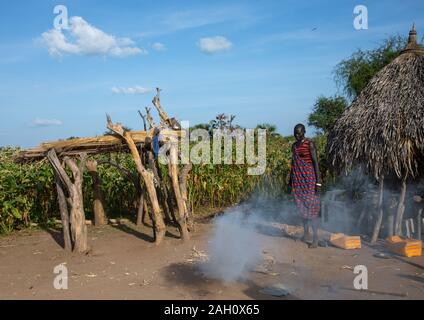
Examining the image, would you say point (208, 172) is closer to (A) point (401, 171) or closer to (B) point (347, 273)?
(A) point (401, 171)

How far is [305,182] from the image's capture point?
6.72 meters

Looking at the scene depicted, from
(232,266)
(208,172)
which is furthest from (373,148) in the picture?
(208,172)

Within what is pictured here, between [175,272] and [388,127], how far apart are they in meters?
3.82

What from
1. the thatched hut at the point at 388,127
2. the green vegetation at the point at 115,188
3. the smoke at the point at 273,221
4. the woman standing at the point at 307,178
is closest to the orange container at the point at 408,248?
the thatched hut at the point at 388,127

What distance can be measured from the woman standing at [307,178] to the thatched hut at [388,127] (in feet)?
2.69

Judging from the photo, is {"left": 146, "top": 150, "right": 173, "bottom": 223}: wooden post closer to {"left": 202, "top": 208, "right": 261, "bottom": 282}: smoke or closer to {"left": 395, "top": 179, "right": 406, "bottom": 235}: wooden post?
{"left": 202, "top": 208, "right": 261, "bottom": 282}: smoke

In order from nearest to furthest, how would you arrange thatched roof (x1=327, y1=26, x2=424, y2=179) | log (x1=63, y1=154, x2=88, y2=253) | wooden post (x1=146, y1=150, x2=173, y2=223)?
thatched roof (x1=327, y1=26, x2=424, y2=179) < log (x1=63, y1=154, x2=88, y2=253) < wooden post (x1=146, y1=150, x2=173, y2=223)

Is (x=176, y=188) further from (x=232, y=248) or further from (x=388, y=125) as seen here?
(x=388, y=125)

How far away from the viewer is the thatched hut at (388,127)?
6504mm

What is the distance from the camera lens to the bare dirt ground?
4.94 m

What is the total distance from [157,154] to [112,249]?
→ 1779mm

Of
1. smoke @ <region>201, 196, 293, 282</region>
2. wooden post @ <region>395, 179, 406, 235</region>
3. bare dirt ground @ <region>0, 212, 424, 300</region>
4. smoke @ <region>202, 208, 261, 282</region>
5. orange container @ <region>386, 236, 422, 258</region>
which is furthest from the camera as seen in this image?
wooden post @ <region>395, 179, 406, 235</region>

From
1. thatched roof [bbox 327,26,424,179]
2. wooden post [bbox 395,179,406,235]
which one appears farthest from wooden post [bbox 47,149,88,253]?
wooden post [bbox 395,179,406,235]

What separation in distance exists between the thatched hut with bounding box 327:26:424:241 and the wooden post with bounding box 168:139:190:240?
273cm
